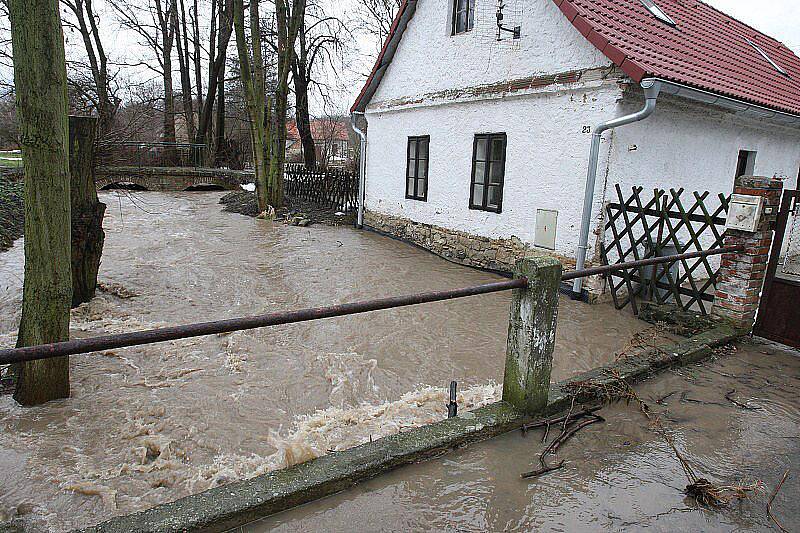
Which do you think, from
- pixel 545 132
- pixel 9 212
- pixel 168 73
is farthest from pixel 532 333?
pixel 168 73

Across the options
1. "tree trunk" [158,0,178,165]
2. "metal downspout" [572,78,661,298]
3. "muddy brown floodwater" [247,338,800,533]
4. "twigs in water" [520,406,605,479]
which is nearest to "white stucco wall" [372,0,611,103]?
"metal downspout" [572,78,661,298]

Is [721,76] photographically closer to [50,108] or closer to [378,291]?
[378,291]

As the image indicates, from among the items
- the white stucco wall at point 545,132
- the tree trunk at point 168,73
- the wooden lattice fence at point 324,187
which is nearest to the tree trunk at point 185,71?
the tree trunk at point 168,73

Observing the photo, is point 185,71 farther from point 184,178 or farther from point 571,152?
point 571,152

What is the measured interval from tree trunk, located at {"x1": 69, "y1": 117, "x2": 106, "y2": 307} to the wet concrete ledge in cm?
439

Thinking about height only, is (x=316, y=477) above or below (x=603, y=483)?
above

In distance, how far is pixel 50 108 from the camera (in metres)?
3.84

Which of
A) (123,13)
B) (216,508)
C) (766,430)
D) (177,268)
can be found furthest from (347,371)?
(123,13)

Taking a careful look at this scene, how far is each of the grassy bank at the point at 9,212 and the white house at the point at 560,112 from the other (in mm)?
7678

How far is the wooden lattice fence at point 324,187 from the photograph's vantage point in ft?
51.1

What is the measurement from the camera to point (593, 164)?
7035 mm

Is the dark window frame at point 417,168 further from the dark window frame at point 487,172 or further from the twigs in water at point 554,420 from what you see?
the twigs in water at point 554,420

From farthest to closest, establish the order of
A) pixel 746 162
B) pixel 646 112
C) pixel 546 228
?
pixel 746 162
pixel 546 228
pixel 646 112

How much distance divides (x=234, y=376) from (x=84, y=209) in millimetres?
3114
